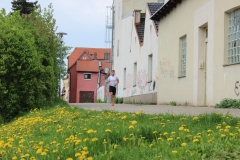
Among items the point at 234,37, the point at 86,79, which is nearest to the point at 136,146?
the point at 234,37

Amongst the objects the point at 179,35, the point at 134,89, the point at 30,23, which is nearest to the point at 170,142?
the point at 179,35

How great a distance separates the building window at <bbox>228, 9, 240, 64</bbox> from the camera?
13578 mm

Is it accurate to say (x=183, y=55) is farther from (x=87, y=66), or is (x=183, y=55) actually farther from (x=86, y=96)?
(x=87, y=66)

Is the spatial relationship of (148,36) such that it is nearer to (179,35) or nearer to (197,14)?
(179,35)

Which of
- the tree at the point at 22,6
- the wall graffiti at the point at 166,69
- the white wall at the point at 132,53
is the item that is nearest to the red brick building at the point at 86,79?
the tree at the point at 22,6

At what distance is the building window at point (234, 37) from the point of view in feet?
44.5

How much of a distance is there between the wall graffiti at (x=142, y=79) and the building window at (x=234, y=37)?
42.1 feet

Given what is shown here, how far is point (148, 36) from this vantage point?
87.6 ft

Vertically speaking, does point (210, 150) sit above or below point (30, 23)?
below

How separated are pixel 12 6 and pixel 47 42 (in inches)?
969

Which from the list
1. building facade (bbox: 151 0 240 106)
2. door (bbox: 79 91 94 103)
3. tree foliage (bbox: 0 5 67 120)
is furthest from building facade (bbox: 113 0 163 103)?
door (bbox: 79 91 94 103)

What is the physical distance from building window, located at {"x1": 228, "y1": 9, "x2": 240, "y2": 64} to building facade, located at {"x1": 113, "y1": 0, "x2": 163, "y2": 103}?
977cm

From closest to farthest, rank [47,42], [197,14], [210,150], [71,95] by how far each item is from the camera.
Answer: [210,150], [197,14], [47,42], [71,95]

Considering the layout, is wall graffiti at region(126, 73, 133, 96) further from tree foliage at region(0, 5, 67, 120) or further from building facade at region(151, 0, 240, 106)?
tree foliage at region(0, 5, 67, 120)
